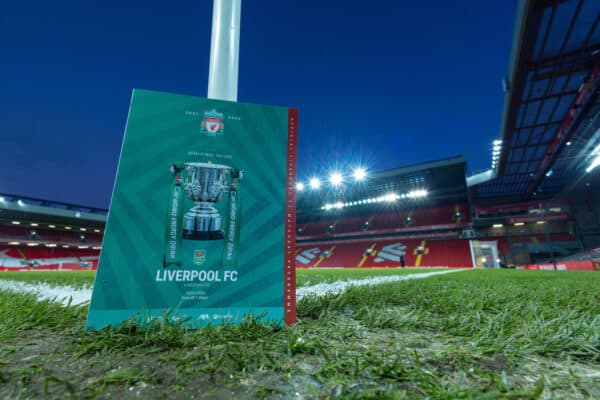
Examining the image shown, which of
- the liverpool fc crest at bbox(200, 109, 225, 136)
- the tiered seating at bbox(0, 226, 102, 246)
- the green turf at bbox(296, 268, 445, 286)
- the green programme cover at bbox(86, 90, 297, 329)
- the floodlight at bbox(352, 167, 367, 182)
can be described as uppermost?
the floodlight at bbox(352, 167, 367, 182)

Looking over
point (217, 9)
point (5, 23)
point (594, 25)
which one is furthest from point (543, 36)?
point (5, 23)

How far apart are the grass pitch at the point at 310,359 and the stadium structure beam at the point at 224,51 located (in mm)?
1277

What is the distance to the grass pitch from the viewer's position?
1.99 ft

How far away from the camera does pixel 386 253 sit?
26.8m

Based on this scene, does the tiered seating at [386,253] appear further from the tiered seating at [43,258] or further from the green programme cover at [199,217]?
the green programme cover at [199,217]

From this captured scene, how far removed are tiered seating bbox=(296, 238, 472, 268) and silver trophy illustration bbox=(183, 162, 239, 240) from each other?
80.0 ft

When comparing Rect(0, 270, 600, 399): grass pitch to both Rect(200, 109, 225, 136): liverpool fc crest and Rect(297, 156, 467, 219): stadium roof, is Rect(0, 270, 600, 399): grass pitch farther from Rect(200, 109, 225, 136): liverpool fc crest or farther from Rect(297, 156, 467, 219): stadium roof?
Rect(297, 156, 467, 219): stadium roof

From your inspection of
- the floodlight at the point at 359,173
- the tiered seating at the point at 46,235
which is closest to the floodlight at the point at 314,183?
the floodlight at the point at 359,173

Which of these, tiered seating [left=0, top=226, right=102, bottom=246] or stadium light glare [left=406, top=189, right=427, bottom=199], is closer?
tiered seating [left=0, top=226, right=102, bottom=246]

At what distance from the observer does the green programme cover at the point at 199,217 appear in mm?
1131

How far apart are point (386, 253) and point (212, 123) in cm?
2783

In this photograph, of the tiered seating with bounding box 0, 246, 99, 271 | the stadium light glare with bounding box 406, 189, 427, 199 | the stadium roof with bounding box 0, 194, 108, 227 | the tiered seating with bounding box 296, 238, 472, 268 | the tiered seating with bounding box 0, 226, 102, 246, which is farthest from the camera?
the stadium light glare with bounding box 406, 189, 427, 199

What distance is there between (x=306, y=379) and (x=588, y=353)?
0.95 meters

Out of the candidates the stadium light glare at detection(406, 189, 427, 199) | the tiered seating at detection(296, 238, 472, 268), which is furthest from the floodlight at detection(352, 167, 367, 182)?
the tiered seating at detection(296, 238, 472, 268)
